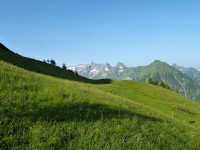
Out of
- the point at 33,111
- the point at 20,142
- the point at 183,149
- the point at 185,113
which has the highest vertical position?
the point at 33,111

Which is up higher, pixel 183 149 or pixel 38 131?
pixel 38 131

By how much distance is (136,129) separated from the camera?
5289 mm

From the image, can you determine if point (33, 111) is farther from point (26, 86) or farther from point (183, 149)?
point (183, 149)

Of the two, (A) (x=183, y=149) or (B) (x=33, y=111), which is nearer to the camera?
(B) (x=33, y=111)

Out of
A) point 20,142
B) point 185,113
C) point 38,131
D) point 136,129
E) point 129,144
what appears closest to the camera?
point 20,142

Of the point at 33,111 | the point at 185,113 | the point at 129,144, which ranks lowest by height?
the point at 185,113

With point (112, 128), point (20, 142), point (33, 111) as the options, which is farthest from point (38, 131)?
point (112, 128)

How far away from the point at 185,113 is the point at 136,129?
35.3 meters

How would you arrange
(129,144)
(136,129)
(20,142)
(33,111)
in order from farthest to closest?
(136,129) < (33,111) < (129,144) < (20,142)

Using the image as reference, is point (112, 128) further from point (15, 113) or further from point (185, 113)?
point (185, 113)

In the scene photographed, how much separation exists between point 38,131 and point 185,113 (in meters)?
39.1

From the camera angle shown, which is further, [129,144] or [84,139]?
[129,144]

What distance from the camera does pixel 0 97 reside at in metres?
4.73

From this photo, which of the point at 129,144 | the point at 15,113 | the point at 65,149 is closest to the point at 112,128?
the point at 129,144
